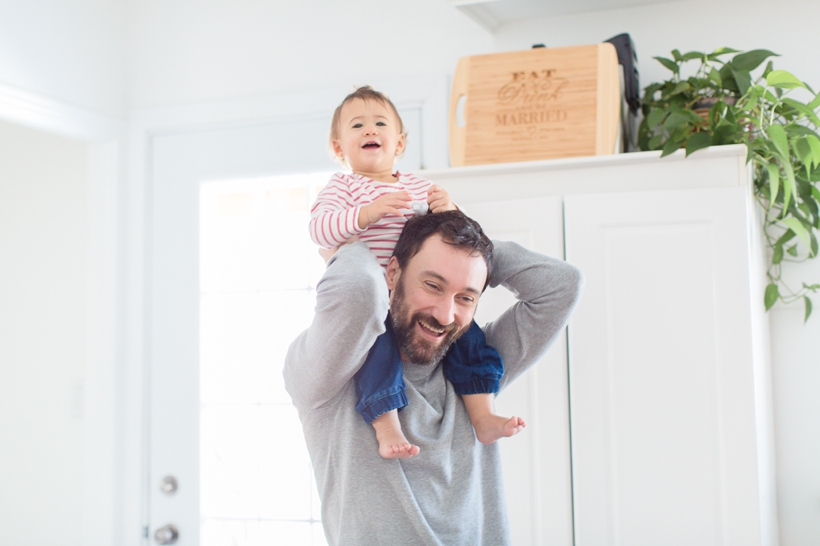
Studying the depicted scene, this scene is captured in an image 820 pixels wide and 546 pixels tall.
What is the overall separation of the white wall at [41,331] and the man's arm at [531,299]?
62.4 inches

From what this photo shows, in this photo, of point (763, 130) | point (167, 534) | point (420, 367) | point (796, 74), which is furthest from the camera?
point (167, 534)

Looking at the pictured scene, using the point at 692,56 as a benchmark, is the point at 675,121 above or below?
below

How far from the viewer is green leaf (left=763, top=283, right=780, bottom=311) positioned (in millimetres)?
1601

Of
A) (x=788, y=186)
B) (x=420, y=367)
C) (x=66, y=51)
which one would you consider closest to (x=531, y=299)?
(x=420, y=367)

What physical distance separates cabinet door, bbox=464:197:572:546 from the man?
0.82ft

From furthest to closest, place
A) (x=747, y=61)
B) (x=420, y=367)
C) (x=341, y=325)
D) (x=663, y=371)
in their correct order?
(x=747, y=61) < (x=663, y=371) < (x=420, y=367) < (x=341, y=325)

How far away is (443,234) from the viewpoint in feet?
3.27

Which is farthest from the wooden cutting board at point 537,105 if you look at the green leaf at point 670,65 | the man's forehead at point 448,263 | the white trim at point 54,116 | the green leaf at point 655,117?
the white trim at point 54,116

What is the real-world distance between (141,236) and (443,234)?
1.46 m

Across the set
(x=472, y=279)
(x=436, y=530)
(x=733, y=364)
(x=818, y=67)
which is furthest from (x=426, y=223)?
(x=818, y=67)

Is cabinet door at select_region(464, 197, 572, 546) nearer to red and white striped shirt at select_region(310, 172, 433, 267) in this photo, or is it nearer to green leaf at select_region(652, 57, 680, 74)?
red and white striped shirt at select_region(310, 172, 433, 267)

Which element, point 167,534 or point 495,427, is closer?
point 495,427

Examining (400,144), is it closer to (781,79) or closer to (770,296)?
(781,79)

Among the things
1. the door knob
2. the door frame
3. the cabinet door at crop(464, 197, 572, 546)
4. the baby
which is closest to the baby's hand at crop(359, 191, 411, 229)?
the baby
